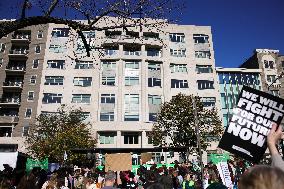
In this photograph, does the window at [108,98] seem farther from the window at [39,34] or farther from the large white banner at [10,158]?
the large white banner at [10,158]

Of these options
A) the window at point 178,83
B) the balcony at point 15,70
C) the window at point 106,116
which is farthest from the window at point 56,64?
the window at point 178,83

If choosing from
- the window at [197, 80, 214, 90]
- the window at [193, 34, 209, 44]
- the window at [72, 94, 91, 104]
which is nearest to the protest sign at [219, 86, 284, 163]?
the window at [72, 94, 91, 104]

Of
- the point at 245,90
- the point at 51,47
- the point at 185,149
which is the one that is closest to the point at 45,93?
the point at 51,47

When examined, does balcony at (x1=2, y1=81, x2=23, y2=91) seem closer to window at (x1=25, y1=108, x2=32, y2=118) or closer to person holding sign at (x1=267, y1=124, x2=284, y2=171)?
window at (x1=25, y1=108, x2=32, y2=118)

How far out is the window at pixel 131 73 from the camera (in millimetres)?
50469

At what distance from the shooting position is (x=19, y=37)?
2151 inches

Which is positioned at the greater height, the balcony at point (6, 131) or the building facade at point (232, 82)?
the building facade at point (232, 82)

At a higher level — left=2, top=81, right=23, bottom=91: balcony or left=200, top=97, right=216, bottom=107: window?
left=2, top=81, right=23, bottom=91: balcony

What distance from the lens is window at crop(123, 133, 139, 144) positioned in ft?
152

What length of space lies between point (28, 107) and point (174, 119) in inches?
898

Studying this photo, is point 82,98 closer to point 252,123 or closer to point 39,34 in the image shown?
point 39,34

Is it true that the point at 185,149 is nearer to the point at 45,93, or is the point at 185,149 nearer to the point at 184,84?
the point at 184,84

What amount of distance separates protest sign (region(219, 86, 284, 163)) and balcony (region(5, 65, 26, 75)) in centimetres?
5229

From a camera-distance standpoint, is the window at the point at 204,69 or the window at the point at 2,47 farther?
the window at the point at 2,47
